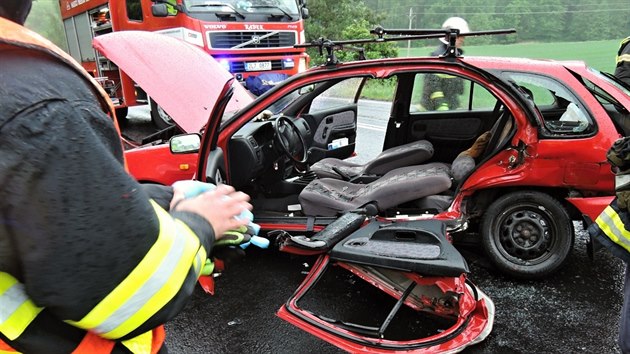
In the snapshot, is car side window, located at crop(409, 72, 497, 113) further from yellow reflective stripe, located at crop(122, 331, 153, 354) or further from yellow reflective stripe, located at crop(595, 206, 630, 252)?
yellow reflective stripe, located at crop(122, 331, 153, 354)

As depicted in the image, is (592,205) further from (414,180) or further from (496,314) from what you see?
(414,180)

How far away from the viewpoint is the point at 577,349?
7.94 feet

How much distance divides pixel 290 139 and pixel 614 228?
7.97ft

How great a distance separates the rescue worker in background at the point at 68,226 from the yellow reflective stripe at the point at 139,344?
0.04m

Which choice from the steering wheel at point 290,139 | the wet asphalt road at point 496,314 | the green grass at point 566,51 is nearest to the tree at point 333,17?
the green grass at point 566,51

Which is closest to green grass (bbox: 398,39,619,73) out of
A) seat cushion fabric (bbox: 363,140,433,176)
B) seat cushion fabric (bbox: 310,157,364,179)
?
seat cushion fabric (bbox: 310,157,364,179)

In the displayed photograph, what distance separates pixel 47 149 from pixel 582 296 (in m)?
3.24

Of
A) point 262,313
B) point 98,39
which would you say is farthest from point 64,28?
point 262,313

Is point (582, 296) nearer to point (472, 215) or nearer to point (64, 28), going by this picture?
point (472, 215)

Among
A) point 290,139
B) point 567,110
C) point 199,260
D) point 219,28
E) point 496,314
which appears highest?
point 219,28

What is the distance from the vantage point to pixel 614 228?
1.67 m

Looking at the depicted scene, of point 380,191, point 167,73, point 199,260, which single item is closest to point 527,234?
point 380,191

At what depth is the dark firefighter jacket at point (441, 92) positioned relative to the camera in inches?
161

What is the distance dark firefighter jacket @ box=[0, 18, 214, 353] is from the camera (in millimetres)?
641
